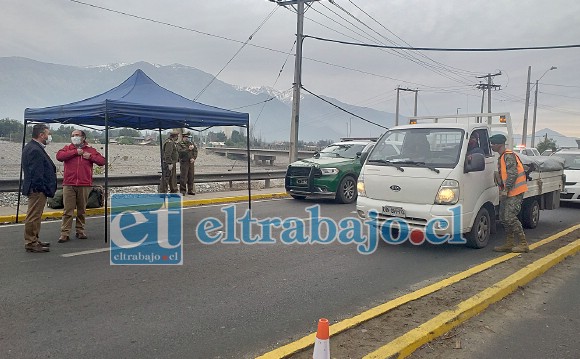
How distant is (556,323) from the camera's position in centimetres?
434

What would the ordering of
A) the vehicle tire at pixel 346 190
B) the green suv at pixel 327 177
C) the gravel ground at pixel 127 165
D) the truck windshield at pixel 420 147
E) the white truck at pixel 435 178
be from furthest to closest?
the gravel ground at pixel 127 165 → the vehicle tire at pixel 346 190 → the green suv at pixel 327 177 → the truck windshield at pixel 420 147 → the white truck at pixel 435 178

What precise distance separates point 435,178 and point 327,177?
17.9 ft

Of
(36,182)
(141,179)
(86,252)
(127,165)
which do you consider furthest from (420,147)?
(127,165)

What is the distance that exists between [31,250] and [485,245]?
7.09 metres

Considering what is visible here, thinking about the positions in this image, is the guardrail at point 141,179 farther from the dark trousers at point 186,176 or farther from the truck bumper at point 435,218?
the truck bumper at point 435,218

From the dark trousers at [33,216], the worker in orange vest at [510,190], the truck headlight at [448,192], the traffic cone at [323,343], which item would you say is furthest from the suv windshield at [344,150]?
the traffic cone at [323,343]

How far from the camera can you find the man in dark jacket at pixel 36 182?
629 centimetres

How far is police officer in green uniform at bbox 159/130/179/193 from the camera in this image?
12.3m

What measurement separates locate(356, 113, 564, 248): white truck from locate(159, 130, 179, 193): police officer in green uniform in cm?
680

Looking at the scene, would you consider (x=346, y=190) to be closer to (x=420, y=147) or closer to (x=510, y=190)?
(x=420, y=147)

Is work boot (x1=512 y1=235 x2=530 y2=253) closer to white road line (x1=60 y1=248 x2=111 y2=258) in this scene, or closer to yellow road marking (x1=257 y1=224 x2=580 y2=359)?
yellow road marking (x1=257 y1=224 x2=580 y2=359)

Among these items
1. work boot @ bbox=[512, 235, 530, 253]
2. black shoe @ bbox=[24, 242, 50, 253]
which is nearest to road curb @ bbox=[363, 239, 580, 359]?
work boot @ bbox=[512, 235, 530, 253]

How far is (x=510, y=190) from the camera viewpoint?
6.84 m

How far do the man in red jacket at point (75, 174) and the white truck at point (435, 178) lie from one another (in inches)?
180
